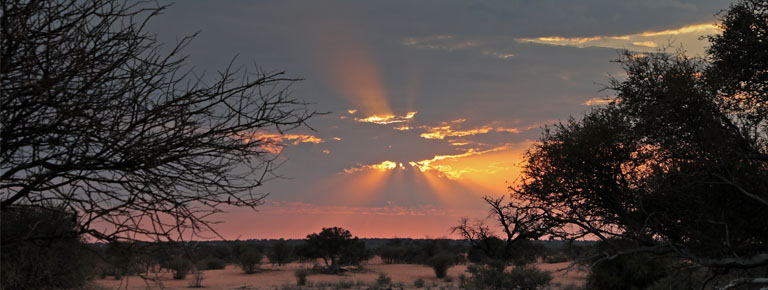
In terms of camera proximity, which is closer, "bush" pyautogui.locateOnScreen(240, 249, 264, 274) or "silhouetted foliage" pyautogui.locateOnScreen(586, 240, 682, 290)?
"silhouetted foliage" pyautogui.locateOnScreen(586, 240, 682, 290)

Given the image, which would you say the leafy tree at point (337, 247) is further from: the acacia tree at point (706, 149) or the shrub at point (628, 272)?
the acacia tree at point (706, 149)

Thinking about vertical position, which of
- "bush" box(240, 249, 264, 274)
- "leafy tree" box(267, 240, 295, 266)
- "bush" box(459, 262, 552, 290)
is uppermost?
"leafy tree" box(267, 240, 295, 266)

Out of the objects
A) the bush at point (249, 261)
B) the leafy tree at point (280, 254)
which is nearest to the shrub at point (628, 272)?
the bush at point (249, 261)

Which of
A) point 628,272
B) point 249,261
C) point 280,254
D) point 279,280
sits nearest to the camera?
point 628,272

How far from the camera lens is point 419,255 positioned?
7700 centimetres

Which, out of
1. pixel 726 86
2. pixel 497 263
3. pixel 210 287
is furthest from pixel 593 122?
pixel 210 287

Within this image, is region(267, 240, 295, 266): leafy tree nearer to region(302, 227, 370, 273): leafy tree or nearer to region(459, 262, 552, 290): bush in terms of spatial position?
region(302, 227, 370, 273): leafy tree

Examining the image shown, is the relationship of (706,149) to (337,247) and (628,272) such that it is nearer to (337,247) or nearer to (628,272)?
(628,272)

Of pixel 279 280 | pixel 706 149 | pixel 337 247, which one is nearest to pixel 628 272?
pixel 706 149

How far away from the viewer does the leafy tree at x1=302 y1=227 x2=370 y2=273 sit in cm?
5888

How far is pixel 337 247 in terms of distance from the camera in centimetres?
5903

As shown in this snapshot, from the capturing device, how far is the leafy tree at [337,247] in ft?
193

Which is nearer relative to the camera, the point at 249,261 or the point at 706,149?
the point at 706,149

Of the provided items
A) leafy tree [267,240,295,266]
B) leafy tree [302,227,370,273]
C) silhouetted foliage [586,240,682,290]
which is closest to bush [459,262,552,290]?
silhouetted foliage [586,240,682,290]
